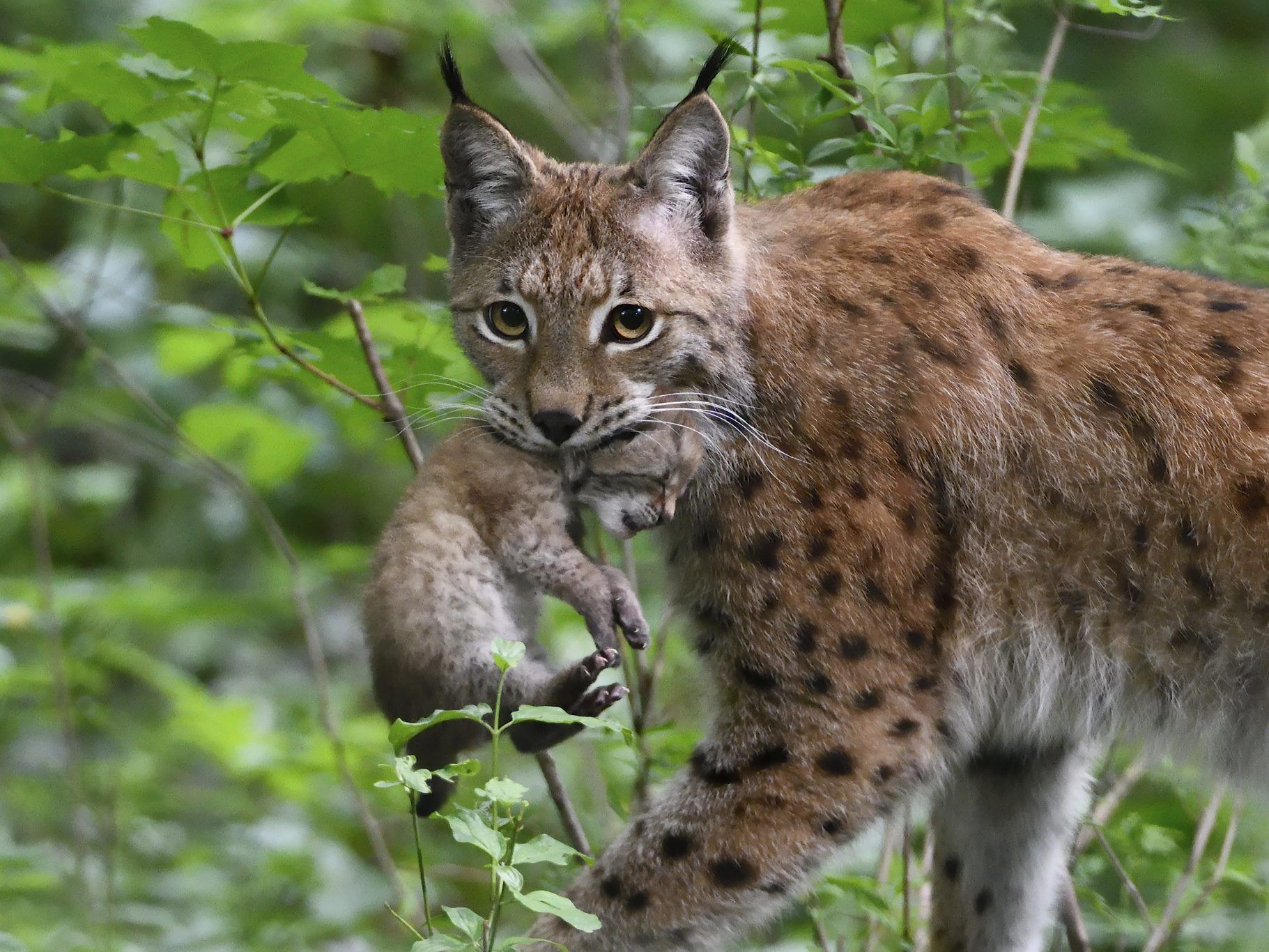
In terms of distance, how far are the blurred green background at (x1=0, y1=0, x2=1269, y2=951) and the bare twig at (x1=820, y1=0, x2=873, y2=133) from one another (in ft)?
0.22

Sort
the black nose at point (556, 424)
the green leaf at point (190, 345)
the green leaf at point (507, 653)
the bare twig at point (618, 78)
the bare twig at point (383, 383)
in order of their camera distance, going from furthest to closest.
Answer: the green leaf at point (190, 345)
the bare twig at point (618, 78)
the bare twig at point (383, 383)
the black nose at point (556, 424)
the green leaf at point (507, 653)

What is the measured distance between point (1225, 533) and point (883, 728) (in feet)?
3.65

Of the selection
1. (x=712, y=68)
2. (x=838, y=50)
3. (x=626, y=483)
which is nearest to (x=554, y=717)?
(x=626, y=483)

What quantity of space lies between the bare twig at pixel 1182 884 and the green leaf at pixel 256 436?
426 centimetres

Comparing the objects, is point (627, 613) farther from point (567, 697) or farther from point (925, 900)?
point (925, 900)

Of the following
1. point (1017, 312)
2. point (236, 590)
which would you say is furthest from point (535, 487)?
point (236, 590)

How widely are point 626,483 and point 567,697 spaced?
0.60m

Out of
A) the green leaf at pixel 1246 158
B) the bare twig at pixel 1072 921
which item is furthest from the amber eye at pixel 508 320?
the bare twig at pixel 1072 921

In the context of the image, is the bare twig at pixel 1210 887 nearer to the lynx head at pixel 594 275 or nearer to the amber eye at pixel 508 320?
the lynx head at pixel 594 275

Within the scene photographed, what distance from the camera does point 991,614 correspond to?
4598 millimetres

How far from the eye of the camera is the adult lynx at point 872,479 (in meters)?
4.39

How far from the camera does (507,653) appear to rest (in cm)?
328

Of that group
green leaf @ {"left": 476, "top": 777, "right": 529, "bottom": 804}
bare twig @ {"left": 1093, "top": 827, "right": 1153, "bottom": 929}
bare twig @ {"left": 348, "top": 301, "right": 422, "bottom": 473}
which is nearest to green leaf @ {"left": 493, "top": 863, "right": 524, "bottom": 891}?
green leaf @ {"left": 476, "top": 777, "right": 529, "bottom": 804}

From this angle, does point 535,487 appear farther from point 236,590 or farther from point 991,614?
point 236,590
